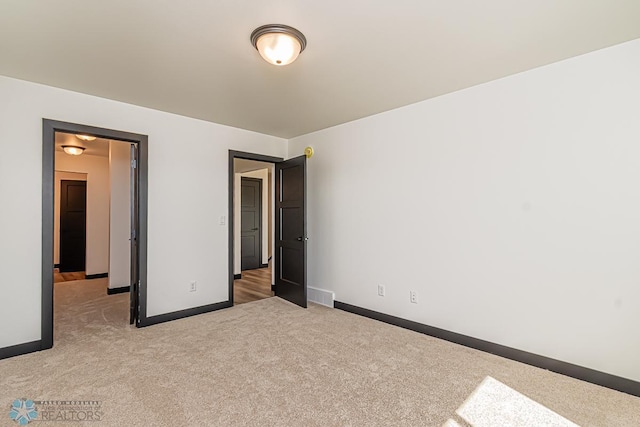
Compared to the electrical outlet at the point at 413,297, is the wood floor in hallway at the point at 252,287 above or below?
below

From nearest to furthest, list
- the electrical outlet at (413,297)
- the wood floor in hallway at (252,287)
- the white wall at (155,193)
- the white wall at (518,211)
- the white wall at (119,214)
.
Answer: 1. the white wall at (518,211)
2. the white wall at (155,193)
3. the electrical outlet at (413,297)
4. the wood floor in hallway at (252,287)
5. the white wall at (119,214)

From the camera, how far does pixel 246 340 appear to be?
2.99m

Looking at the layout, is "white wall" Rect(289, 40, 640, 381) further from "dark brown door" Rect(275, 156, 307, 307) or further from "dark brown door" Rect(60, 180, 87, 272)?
"dark brown door" Rect(60, 180, 87, 272)

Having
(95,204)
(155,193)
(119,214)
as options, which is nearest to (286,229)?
(155,193)

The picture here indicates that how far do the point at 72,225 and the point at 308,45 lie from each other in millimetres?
7406

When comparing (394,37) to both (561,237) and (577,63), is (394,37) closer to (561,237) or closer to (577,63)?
(577,63)

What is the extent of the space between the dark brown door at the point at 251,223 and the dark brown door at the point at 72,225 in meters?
3.50

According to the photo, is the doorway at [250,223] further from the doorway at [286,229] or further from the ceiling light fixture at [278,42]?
the ceiling light fixture at [278,42]

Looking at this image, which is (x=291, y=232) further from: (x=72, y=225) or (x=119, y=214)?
(x=72, y=225)

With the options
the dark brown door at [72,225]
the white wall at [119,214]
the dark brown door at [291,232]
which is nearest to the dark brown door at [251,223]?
the white wall at [119,214]

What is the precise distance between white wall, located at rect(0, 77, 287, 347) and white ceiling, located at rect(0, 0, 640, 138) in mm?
240

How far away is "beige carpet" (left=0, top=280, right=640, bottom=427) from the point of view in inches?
74.0

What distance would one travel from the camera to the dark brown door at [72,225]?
6.85m

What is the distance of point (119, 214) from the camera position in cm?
521
